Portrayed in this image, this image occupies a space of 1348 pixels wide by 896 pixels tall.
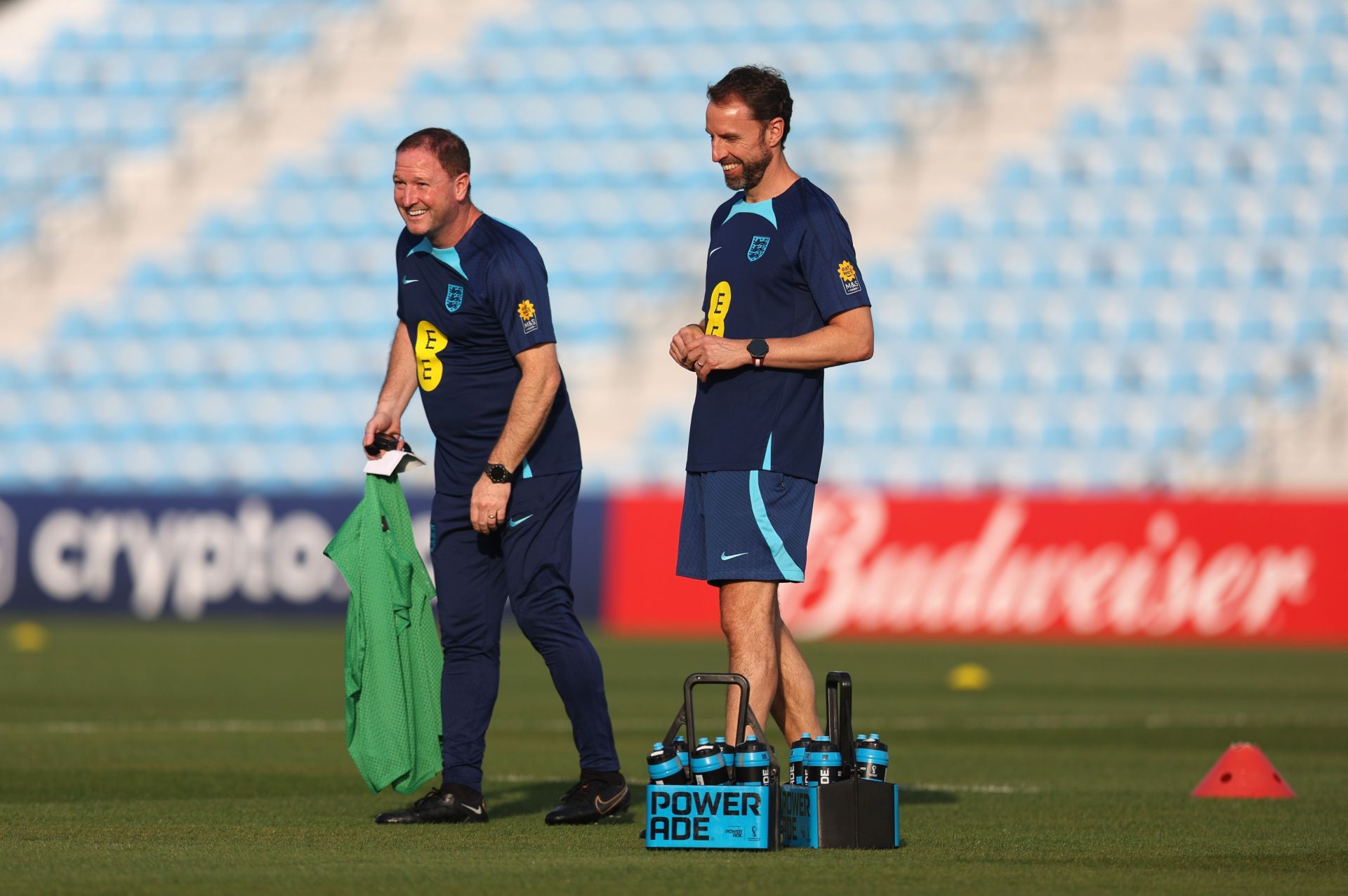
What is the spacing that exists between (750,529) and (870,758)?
2.32ft

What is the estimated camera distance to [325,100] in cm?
2753

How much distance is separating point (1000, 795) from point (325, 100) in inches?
849

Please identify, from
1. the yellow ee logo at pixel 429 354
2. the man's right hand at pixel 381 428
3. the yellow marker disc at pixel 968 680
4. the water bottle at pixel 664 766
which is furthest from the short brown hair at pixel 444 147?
the yellow marker disc at pixel 968 680

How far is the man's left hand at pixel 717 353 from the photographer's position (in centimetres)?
600

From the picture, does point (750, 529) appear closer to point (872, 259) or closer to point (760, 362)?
point (760, 362)

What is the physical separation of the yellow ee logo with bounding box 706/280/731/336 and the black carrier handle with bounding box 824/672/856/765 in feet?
3.44

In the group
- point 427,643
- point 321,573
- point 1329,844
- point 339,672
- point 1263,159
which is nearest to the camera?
point 1329,844

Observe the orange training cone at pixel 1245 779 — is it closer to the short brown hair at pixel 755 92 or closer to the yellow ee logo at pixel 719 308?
the yellow ee logo at pixel 719 308

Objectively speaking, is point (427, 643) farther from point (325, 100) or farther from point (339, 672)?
point (325, 100)

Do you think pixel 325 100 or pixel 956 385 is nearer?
pixel 956 385

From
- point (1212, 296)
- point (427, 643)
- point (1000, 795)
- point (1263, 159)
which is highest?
point (1263, 159)

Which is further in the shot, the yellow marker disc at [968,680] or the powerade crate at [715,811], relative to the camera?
the yellow marker disc at [968,680]

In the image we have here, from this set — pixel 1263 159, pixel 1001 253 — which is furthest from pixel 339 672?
pixel 1263 159

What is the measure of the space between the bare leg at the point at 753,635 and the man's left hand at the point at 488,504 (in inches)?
30.9
